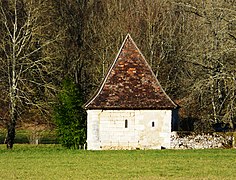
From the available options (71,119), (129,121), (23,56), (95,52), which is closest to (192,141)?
(129,121)

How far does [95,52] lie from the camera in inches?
2279

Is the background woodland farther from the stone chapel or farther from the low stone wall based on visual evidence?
the stone chapel

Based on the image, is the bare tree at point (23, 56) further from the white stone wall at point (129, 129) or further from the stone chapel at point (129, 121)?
the white stone wall at point (129, 129)

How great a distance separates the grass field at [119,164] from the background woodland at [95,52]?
3.34m

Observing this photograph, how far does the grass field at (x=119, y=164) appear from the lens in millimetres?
28312

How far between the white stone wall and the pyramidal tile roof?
1.20 feet

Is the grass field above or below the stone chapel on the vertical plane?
below

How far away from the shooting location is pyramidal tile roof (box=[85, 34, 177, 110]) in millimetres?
43781

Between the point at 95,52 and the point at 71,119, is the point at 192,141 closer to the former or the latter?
the point at 71,119

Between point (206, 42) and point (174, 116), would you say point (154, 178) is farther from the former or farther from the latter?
point (174, 116)

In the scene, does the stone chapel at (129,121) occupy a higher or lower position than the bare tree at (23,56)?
lower

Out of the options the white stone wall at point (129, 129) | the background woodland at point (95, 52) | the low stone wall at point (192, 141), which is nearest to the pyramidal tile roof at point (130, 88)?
the white stone wall at point (129, 129)

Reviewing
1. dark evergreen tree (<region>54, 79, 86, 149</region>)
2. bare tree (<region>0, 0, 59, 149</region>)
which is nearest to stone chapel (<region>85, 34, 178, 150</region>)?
dark evergreen tree (<region>54, 79, 86, 149</region>)

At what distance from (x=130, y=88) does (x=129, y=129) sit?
2316 millimetres
